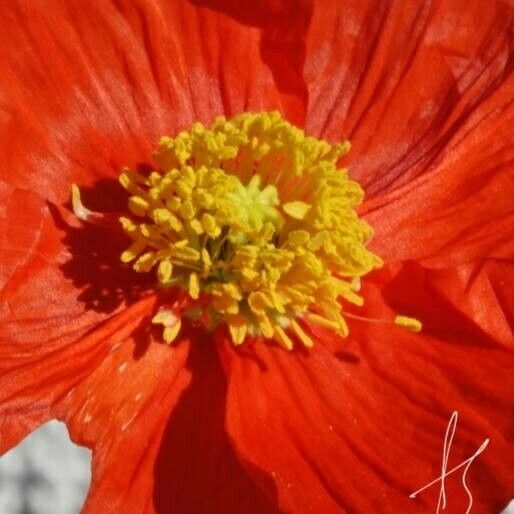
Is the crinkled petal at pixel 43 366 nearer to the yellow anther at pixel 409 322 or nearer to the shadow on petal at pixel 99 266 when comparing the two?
the shadow on petal at pixel 99 266

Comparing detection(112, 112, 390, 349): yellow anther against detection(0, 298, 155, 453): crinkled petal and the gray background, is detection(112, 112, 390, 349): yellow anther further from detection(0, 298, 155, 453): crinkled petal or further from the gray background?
the gray background

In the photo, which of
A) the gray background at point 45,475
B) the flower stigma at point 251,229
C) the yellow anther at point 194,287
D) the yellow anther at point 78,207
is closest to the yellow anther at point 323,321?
the flower stigma at point 251,229

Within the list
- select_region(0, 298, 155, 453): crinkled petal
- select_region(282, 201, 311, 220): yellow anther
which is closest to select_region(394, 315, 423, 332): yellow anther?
select_region(282, 201, 311, 220): yellow anther

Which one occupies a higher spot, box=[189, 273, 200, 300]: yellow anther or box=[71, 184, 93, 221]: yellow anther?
box=[71, 184, 93, 221]: yellow anther

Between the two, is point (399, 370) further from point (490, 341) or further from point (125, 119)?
point (125, 119)

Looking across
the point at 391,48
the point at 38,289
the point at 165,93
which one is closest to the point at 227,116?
the point at 165,93

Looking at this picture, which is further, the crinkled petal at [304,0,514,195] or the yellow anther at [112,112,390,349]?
the crinkled petal at [304,0,514,195]

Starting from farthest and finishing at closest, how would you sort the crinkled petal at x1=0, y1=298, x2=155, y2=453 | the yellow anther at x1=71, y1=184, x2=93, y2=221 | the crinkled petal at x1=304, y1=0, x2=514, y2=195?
the crinkled petal at x1=304, y1=0, x2=514, y2=195 → the yellow anther at x1=71, y1=184, x2=93, y2=221 → the crinkled petal at x1=0, y1=298, x2=155, y2=453
